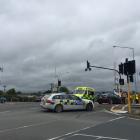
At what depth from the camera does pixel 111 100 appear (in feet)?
162

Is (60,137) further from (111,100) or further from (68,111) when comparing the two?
(111,100)

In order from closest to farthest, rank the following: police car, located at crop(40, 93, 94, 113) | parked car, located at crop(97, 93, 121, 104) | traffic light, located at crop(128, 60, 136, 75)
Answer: traffic light, located at crop(128, 60, 136, 75), police car, located at crop(40, 93, 94, 113), parked car, located at crop(97, 93, 121, 104)

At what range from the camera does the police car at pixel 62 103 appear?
3125 centimetres

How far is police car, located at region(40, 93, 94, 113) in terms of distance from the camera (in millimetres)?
31248

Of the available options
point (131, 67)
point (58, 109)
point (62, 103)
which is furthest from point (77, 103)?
point (131, 67)

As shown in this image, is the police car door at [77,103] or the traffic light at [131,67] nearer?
the traffic light at [131,67]

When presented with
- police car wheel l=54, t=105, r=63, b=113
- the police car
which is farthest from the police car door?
police car wheel l=54, t=105, r=63, b=113

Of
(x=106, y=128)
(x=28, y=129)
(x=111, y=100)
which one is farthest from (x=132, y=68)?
(x=111, y=100)

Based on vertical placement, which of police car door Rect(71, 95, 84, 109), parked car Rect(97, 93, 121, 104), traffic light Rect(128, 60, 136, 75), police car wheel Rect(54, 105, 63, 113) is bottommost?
police car wheel Rect(54, 105, 63, 113)

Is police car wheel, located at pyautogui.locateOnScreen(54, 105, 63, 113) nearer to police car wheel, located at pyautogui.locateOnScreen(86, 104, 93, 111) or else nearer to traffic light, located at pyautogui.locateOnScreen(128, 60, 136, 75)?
police car wheel, located at pyautogui.locateOnScreen(86, 104, 93, 111)

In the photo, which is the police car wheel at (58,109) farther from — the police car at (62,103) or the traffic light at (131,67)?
the traffic light at (131,67)

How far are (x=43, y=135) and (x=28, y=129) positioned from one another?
2130 millimetres

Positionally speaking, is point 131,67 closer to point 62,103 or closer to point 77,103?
point 77,103

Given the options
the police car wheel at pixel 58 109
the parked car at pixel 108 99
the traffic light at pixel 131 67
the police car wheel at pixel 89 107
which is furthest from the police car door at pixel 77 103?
the parked car at pixel 108 99
